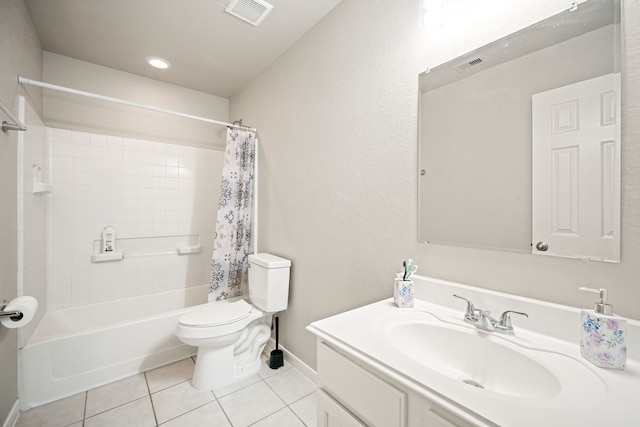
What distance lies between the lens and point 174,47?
2.13 metres

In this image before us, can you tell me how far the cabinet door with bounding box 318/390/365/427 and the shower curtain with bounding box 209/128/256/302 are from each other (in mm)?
1649

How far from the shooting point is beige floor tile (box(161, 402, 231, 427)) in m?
1.46

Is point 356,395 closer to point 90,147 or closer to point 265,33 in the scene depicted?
point 265,33

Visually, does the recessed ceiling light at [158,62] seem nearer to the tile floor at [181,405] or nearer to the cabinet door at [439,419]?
the tile floor at [181,405]

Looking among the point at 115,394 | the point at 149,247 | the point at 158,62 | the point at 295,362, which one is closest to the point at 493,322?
the point at 295,362

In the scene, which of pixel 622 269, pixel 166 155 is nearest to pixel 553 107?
pixel 622 269

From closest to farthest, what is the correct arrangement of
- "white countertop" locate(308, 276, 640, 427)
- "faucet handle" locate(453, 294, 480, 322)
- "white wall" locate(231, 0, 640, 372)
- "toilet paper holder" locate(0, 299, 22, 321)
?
"white countertop" locate(308, 276, 640, 427)
"white wall" locate(231, 0, 640, 372)
"faucet handle" locate(453, 294, 480, 322)
"toilet paper holder" locate(0, 299, 22, 321)

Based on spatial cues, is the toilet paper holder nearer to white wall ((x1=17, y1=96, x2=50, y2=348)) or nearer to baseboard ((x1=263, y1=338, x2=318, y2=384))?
white wall ((x1=17, y1=96, x2=50, y2=348))

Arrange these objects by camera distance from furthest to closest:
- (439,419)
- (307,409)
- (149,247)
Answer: (149,247) < (307,409) < (439,419)

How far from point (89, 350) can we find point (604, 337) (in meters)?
2.59

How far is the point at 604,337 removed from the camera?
2.20 ft

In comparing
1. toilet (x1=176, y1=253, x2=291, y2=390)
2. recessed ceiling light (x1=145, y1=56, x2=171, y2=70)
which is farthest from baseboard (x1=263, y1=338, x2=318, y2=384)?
recessed ceiling light (x1=145, y1=56, x2=171, y2=70)

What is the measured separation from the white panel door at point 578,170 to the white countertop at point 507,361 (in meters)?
0.21

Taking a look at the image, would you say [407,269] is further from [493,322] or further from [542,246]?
[542,246]
